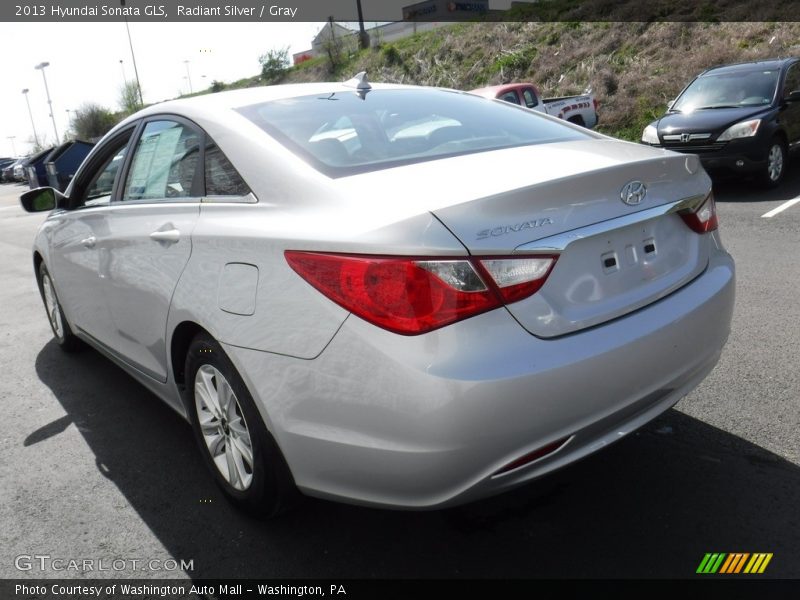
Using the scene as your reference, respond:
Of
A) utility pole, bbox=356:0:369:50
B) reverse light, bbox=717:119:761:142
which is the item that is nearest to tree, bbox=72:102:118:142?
utility pole, bbox=356:0:369:50

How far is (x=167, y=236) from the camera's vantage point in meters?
2.91

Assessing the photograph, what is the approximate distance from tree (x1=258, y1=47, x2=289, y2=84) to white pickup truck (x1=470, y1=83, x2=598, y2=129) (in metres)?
37.3

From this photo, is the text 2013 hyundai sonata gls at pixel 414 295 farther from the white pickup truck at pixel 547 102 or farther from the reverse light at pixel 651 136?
the white pickup truck at pixel 547 102

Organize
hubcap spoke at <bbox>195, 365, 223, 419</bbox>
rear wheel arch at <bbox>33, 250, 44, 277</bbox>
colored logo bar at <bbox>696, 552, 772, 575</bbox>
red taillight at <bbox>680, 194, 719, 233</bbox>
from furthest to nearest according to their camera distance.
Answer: rear wheel arch at <bbox>33, 250, 44, 277</bbox>
hubcap spoke at <bbox>195, 365, 223, 419</bbox>
red taillight at <bbox>680, 194, 719, 233</bbox>
colored logo bar at <bbox>696, 552, 772, 575</bbox>

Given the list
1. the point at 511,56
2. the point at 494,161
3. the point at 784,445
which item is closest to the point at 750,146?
the point at 784,445

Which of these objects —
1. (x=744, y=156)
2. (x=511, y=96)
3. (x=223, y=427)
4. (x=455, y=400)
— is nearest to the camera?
(x=455, y=400)

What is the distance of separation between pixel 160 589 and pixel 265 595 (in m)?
0.38

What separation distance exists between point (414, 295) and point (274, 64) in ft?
169

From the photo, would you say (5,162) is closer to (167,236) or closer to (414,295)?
(167,236)

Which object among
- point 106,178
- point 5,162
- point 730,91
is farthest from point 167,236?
point 5,162

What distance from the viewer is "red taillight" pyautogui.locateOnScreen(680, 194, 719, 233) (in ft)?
8.50

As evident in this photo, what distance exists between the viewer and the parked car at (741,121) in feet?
30.5

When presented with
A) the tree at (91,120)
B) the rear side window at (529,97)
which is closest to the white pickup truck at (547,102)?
the rear side window at (529,97)

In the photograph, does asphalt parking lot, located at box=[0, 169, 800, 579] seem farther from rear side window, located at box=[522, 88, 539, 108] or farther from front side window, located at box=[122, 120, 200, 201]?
rear side window, located at box=[522, 88, 539, 108]
